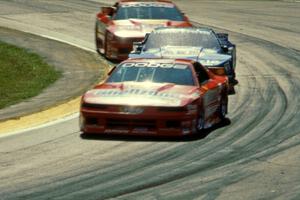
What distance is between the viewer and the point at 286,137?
1408 cm

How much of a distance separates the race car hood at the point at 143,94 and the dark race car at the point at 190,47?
436 centimetres

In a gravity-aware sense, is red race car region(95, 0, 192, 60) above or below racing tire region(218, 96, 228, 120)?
below

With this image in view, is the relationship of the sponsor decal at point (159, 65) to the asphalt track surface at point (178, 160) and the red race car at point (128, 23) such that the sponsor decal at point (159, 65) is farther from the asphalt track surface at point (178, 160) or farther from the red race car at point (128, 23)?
the red race car at point (128, 23)

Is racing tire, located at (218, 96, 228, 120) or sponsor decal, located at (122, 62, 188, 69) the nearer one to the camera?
sponsor decal, located at (122, 62, 188, 69)

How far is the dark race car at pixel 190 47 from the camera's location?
19297mm

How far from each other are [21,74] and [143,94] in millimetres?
8834

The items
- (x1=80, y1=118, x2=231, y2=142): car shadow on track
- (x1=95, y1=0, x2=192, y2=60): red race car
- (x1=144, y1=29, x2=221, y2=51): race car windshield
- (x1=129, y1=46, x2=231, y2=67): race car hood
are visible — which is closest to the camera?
(x1=80, y1=118, x2=231, y2=142): car shadow on track

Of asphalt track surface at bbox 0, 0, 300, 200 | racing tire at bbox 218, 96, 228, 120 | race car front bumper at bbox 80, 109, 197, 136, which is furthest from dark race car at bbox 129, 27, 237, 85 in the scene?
race car front bumper at bbox 80, 109, 197, 136

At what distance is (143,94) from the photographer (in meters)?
14.2

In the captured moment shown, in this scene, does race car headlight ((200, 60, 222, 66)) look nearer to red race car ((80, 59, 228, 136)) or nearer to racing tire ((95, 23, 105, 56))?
red race car ((80, 59, 228, 136))

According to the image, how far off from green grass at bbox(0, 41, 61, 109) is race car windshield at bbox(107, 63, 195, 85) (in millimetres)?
3339

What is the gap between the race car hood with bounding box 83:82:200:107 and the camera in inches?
546

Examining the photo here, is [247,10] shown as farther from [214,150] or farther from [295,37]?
[214,150]

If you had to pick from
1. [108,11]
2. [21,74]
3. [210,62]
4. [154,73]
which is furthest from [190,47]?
[108,11]
